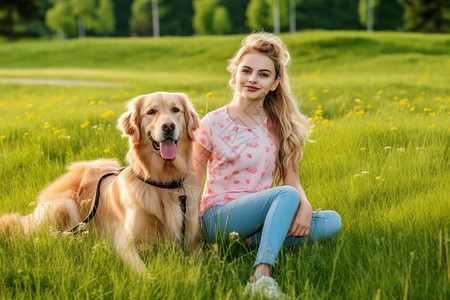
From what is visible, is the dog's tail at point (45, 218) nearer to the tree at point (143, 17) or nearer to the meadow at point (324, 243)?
the meadow at point (324, 243)

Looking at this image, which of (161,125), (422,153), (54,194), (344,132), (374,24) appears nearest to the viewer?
(161,125)

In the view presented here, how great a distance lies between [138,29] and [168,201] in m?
75.2

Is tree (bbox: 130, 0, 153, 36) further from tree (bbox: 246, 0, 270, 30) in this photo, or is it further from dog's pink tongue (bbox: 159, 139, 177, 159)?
dog's pink tongue (bbox: 159, 139, 177, 159)

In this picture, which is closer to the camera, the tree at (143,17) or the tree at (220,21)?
the tree at (220,21)

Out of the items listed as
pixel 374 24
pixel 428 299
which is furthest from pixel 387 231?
pixel 374 24

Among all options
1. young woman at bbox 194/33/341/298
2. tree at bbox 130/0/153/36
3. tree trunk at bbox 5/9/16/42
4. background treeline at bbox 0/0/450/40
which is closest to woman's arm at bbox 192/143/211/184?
young woman at bbox 194/33/341/298

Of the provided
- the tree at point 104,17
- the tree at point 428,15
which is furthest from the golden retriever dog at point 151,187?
the tree at point 104,17

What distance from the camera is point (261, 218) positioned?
11.0 ft

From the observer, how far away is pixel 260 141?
371cm

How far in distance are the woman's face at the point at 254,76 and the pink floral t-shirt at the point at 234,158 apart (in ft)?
0.81

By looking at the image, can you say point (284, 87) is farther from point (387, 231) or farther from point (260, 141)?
point (387, 231)

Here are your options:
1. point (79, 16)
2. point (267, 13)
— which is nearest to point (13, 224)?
point (267, 13)

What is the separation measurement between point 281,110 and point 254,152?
0.43 meters

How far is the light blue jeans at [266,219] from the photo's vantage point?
310 cm
